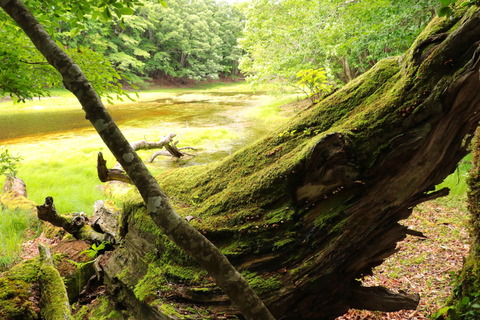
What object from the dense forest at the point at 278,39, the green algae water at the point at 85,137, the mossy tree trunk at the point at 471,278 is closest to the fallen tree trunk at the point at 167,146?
the green algae water at the point at 85,137

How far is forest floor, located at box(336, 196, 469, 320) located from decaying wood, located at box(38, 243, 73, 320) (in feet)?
10.6

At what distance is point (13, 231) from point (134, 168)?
233 inches

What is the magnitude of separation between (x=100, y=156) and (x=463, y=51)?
16.2ft

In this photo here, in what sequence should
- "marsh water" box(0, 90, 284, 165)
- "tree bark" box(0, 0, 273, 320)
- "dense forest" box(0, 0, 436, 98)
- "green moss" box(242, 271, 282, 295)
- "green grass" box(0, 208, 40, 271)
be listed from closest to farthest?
"tree bark" box(0, 0, 273, 320)
"green moss" box(242, 271, 282, 295)
"dense forest" box(0, 0, 436, 98)
"green grass" box(0, 208, 40, 271)
"marsh water" box(0, 90, 284, 165)

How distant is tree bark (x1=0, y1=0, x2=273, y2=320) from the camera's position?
1628 mm

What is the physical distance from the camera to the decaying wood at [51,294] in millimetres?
2559

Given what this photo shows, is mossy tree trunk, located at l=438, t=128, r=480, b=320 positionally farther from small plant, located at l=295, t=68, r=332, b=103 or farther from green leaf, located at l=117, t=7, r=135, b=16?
green leaf, located at l=117, t=7, r=135, b=16

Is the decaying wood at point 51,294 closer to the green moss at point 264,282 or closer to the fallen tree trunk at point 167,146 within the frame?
the green moss at point 264,282

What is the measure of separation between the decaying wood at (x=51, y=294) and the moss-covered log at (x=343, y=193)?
615mm

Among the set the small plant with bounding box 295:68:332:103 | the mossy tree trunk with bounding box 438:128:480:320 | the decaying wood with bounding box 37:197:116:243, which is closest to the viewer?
the mossy tree trunk with bounding box 438:128:480:320

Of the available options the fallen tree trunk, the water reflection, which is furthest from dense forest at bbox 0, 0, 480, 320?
the water reflection

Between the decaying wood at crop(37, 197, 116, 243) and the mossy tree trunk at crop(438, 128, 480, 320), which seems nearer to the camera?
the mossy tree trunk at crop(438, 128, 480, 320)

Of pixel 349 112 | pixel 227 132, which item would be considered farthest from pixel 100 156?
pixel 227 132

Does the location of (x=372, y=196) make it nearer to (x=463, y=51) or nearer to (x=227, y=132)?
(x=463, y=51)
